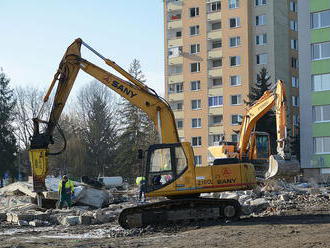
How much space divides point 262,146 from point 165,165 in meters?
14.5

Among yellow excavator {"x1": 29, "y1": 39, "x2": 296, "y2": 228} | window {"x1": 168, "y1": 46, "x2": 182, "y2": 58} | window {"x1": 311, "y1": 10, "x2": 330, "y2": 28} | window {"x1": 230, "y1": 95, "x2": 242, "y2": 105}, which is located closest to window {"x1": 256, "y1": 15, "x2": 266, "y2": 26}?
window {"x1": 230, "y1": 95, "x2": 242, "y2": 105}

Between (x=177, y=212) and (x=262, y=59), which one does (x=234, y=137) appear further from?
(x=177, y=212)

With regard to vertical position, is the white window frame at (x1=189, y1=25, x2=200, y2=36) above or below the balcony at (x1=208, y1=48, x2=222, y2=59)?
above

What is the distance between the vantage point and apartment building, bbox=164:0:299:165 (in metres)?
65.2

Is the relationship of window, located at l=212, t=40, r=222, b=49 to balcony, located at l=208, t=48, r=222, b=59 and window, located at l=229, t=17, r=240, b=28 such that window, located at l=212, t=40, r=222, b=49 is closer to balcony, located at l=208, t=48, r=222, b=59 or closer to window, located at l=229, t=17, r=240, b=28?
balcony, located at l=208, t=48, r=222, b=59

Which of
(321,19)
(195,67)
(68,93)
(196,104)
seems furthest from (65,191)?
(195,67)

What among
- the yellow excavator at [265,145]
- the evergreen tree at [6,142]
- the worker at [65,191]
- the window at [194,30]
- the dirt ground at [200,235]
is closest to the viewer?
the dirt ground at [200,235]

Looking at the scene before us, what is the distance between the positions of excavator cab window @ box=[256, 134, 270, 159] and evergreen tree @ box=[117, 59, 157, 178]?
3519 cm

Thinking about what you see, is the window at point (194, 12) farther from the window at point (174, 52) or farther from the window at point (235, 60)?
the window at point (235, 60)

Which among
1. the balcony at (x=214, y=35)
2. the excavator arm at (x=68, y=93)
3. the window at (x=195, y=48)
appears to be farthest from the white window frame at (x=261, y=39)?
the excavator arm at (x=68, y=93)

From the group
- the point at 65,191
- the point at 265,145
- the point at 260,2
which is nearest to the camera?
the point at 65,191

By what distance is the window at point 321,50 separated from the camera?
49.5m

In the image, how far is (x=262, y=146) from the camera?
30094 millimetres

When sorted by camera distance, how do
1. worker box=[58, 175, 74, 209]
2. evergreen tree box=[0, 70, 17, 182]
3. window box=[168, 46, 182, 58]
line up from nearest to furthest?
worker box=[58, 175, 74, 209]
evergreen tree box=[0, 70, 17, 182]
window box=[168, 46, 182, 58]
